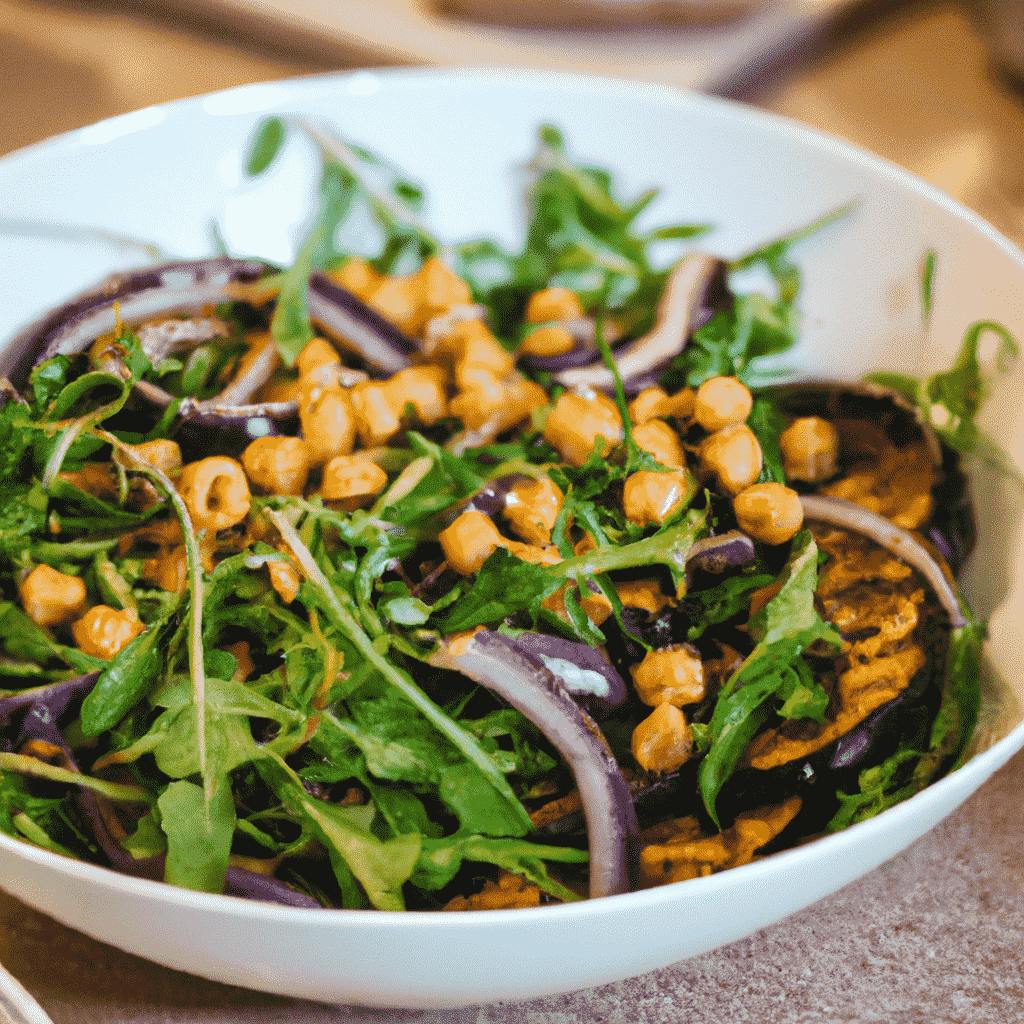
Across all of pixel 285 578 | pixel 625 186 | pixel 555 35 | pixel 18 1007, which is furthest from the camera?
pixel 555 35

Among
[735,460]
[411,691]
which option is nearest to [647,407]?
[735,460]

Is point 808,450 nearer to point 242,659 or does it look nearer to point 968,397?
point 968,397

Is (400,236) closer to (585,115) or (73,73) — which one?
(585,115)

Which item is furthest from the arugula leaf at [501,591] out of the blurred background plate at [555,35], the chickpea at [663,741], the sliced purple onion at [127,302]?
the blurred background plate at [555,35]

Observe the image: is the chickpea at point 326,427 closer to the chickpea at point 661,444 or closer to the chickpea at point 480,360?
the chickpea at point 480,360

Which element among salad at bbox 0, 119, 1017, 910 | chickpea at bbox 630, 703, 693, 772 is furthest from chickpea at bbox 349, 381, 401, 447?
chickpea at bbox 630, 703, 693, 772
